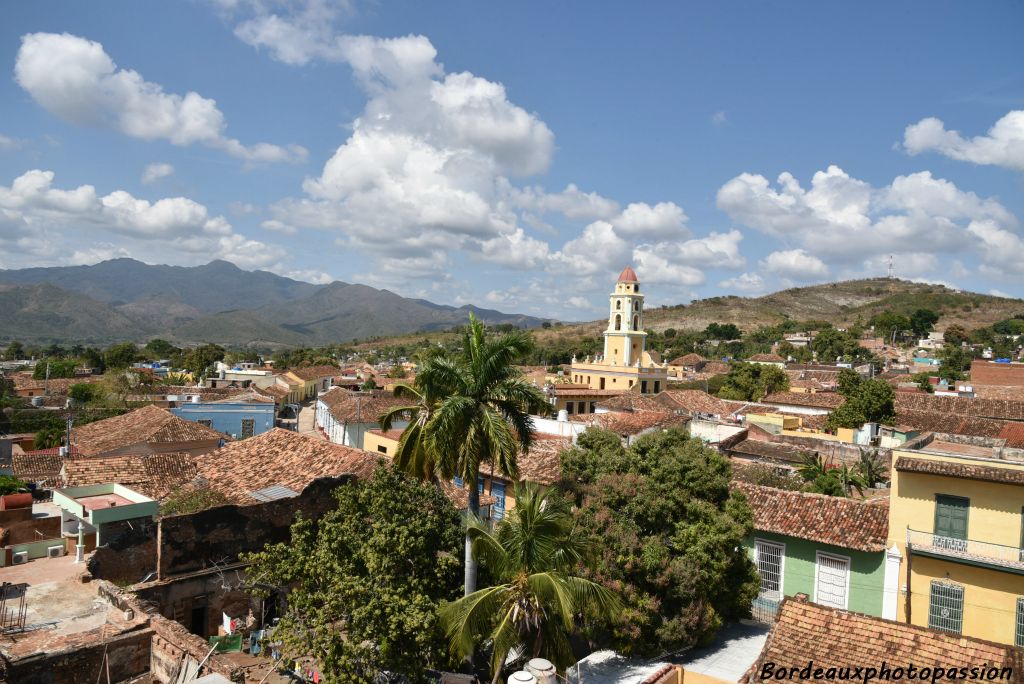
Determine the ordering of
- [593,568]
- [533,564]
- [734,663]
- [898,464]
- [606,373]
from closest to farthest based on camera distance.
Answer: [533,564]
[593,568]
[734,663]
[898,464]
[606,373]

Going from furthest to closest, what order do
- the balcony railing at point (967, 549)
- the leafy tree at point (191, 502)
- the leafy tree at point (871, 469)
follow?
1. the leafy tree at point (871, 469)
2. the leafy tree at point (191, 502)
3. the balcony railing at point (967, 549)

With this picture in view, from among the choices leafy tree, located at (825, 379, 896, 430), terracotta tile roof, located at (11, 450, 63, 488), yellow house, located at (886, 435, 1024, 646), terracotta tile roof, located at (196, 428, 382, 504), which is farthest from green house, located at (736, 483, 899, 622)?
terracotta tile roof, located at (11, 450, 63, 488)

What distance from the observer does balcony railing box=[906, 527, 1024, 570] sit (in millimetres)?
12961

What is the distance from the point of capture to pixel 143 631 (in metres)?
12.2

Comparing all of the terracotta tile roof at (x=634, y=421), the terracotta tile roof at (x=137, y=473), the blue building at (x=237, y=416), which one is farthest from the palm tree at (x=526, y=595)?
the blue building at (x=237, y=416)

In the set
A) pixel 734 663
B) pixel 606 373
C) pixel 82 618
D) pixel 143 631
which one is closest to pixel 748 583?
pixel 734 663

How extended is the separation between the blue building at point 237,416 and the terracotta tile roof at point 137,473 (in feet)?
54.4

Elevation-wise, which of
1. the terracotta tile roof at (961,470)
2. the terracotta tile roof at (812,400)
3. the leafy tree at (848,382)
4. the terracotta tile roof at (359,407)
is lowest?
the terracotta tile roof at (359,407)

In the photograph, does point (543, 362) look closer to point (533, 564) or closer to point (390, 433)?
point (390, 433)

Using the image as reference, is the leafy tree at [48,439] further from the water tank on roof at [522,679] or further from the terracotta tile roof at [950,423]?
the terracotta tile roof at [950,423]

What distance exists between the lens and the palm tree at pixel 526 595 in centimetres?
975

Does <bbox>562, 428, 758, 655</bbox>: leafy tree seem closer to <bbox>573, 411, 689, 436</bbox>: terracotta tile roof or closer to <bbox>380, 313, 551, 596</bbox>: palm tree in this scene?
<bbox>380, 313, 551, 596</bbox>: palm tree

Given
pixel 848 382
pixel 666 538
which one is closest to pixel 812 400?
pixel 848 382

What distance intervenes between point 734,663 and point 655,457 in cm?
438
